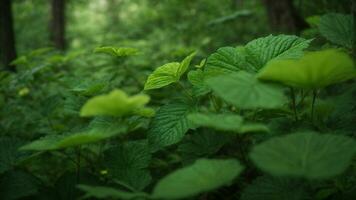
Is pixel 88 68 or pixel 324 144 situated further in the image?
pixel 88 68

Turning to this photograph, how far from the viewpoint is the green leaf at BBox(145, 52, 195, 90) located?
1321 mm

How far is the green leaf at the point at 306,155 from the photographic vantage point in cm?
85

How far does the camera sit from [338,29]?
5.28 feet

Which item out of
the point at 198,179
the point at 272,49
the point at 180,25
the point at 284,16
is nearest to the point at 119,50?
the point at 272,49

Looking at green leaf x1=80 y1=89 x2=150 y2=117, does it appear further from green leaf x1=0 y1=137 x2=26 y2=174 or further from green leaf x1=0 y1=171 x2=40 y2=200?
green leaf x1=0 y1=137 x2=26 y2=174

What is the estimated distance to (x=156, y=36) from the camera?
6.52 meters

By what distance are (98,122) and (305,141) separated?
0.75 metres

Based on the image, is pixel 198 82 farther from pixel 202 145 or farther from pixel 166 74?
pixel 202 145

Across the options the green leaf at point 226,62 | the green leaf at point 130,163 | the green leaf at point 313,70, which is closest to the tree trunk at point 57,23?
the green leaf at point 130,163

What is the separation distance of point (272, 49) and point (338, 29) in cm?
52

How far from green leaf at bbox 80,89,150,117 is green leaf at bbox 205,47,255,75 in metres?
0.36

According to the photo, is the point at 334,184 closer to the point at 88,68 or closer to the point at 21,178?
the point at 21,178

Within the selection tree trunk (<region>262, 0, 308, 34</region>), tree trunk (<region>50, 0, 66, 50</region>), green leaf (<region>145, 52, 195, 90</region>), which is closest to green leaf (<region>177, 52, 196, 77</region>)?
green leaf (<region>145, 52, 195, 90</region>)

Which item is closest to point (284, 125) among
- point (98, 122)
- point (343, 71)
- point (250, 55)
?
point (250, 55)
